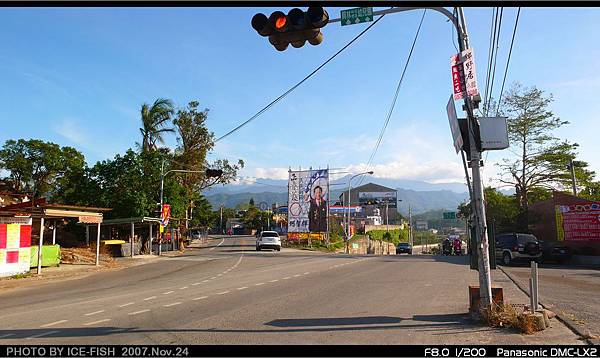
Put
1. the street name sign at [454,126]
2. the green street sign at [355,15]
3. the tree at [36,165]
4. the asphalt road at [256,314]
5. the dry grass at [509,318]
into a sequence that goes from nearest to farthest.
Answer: the asphalt road at [256,314], the dry grass at [509,318], the green street sign at [355,15], the street name sign at [454,126], the tree at [36,165]

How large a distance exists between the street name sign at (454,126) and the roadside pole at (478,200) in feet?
0.71

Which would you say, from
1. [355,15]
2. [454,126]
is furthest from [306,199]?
[355,15]

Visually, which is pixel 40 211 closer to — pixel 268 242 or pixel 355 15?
pixel 355 15

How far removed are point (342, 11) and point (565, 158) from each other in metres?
31.7

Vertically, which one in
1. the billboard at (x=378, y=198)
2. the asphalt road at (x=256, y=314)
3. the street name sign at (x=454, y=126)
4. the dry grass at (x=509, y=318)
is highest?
the billboard at (x=378, y=198)

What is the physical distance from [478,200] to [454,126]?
59.9 inches

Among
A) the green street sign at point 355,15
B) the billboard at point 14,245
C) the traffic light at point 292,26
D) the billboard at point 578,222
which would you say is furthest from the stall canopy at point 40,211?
the billboard at point 578,222

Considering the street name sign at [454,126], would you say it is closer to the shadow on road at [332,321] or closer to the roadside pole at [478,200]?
the roadside pole at [478,200]

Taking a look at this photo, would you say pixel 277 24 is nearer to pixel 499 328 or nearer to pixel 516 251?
pixel 499 328

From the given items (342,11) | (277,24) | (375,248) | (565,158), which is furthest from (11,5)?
(375,248)

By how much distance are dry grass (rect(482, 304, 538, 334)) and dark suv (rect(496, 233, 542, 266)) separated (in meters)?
17.6

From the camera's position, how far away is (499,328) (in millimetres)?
7945

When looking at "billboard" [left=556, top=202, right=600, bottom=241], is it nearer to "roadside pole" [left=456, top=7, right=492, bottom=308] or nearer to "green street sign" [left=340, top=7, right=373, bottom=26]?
"roadside pole" [left=456, top=7, right=492, bottom=308]

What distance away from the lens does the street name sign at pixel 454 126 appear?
9.08m
